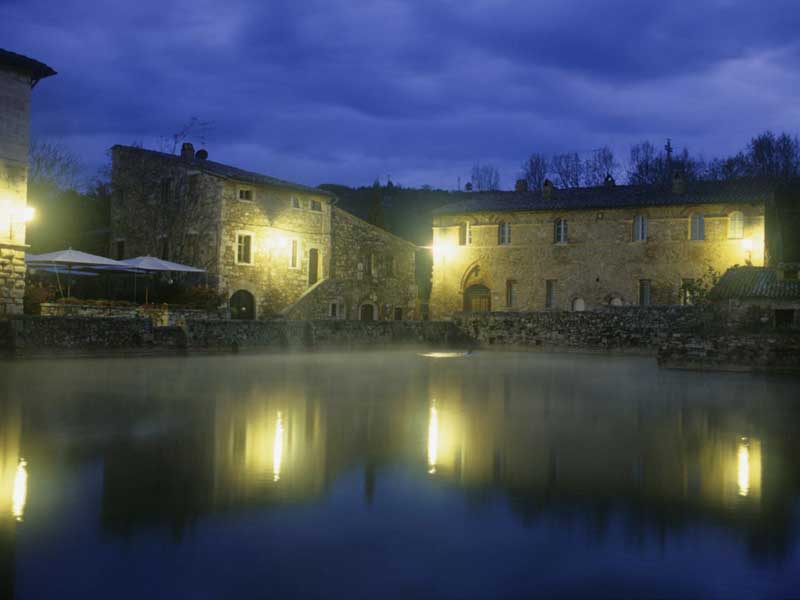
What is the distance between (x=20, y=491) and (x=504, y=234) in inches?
1554

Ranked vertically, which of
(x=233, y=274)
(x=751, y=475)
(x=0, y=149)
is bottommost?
(x=751, y=475)

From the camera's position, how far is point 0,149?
23.9m

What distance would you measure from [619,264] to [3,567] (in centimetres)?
3953

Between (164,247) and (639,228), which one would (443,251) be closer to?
(639,228)

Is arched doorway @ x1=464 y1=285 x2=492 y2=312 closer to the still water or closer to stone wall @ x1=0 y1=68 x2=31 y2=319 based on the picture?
stone wall @ x1=0 y1=68 x2=31 y2=319

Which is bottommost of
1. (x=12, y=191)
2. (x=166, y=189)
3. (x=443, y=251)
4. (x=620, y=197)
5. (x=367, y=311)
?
(x=367, y=311)

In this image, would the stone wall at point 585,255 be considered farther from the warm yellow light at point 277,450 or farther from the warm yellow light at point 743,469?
the warm yellow light at point 277,450

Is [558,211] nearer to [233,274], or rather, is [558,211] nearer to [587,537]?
[233,274]

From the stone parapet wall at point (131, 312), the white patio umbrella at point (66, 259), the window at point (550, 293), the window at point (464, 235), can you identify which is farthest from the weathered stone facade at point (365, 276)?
the white patio umbrella at point (66, 259)

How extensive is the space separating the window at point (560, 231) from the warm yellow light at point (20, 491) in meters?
38.0

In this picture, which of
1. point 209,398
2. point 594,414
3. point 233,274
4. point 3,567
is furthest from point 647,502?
point 233,274

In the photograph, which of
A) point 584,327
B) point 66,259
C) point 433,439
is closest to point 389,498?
point 433,439

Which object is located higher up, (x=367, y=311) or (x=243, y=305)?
(x=243, y=305)

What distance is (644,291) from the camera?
4106 centimetres
